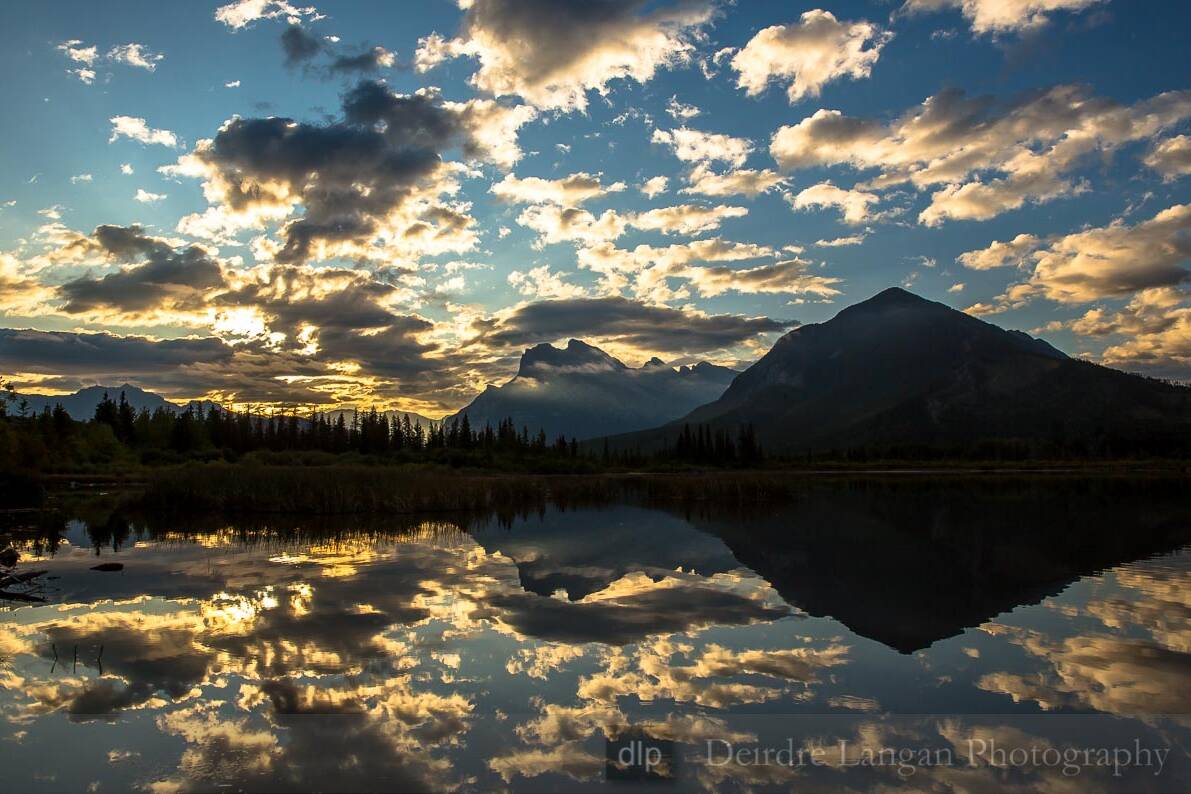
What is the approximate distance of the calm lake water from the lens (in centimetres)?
923

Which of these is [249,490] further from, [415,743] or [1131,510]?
[1131,510]

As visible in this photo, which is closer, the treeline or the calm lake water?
the calm lake water

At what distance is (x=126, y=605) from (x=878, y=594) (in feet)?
65.2

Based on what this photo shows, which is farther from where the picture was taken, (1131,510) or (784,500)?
(784,500)

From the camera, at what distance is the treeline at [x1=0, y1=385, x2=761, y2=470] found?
9156cm

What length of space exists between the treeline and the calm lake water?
51207mm

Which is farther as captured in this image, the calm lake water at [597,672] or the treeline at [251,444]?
the treeline at [251,444]

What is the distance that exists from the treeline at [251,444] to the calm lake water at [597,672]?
51.2 meters

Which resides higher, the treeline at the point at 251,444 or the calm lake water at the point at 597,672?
the treeline at the point at 251,444

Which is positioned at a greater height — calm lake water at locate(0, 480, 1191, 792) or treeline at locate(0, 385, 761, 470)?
treeline at locate(0, 385, 761, 470)

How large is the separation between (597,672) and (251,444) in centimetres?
14518

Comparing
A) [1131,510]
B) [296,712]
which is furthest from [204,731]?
[1131,510]

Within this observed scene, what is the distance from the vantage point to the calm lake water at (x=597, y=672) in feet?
30.3

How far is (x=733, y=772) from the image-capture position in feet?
29.6
